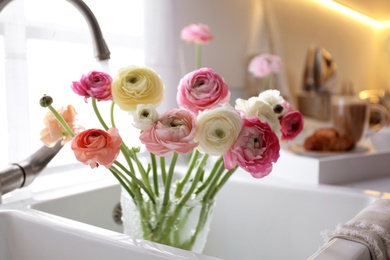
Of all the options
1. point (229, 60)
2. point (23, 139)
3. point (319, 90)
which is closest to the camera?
point (23, 139)

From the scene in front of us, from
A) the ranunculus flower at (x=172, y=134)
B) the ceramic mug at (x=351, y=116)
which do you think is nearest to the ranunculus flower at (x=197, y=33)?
the ceramic mug at (x=351, y=116)

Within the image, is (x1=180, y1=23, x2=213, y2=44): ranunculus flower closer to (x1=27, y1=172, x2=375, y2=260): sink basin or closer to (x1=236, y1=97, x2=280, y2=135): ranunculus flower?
(x1=27, y1=172, x2=375, y2=260): sink basin

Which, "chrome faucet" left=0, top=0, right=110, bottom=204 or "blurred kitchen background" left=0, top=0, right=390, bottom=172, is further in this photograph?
"blurred kitchen background" left=0, top=0, right=390, bottom=172

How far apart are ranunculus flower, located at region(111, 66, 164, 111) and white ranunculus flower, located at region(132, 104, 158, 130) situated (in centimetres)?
2

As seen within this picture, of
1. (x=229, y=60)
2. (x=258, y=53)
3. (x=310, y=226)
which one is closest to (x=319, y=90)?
(x=258, y=53)

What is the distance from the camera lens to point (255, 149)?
1.53 feet

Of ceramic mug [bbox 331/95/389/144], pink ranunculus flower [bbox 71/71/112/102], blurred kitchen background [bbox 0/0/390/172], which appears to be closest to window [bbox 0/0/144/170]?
blurred kitchen background [bbox 0/0/390/172]

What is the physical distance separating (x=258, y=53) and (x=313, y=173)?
24.1 inches

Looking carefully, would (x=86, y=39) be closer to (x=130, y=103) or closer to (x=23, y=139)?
(x=23, y=139)

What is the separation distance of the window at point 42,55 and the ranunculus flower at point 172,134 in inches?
7.1

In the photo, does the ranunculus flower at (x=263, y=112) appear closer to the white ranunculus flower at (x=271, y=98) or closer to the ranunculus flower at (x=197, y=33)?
the white ranunculus flower at (x=271, y=98)

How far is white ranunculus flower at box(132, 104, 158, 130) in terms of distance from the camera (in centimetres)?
47

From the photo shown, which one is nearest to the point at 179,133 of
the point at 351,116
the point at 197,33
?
the point at 197,33

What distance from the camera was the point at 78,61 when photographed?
0.91m
